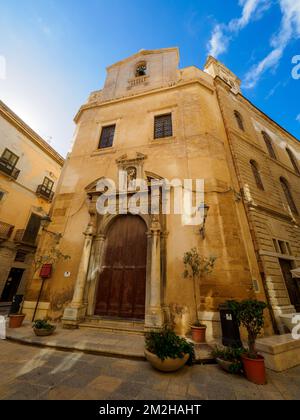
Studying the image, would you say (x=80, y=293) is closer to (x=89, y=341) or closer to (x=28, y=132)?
(x=89, y=341)

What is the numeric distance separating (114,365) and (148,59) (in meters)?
17.1

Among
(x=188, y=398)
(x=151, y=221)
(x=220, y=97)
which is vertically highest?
(x=220, y=97)

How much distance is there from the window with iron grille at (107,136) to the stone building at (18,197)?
8.75 meters

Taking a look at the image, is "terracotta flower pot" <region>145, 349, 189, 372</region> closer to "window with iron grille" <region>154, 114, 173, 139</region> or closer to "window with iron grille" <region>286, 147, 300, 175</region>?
"window with iron grille" <region>154, 114, 173, 139</region>

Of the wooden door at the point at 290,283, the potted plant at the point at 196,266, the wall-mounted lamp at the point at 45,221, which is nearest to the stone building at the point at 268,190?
the wooden door at the point at 290,283

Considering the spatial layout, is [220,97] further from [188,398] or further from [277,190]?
[188,398]

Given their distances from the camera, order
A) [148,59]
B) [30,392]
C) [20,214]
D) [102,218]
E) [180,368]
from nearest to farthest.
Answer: [30,392]
[180,368]
[102,218]
[148,59]
[20,214]

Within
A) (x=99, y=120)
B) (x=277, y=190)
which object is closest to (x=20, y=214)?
(x=99, y=120)

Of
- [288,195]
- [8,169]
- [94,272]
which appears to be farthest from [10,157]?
[288,195]

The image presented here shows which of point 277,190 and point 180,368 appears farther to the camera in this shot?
point 277,190

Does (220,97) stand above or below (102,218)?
above

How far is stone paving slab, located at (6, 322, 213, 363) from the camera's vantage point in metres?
4.02

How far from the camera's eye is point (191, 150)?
27.2 ft

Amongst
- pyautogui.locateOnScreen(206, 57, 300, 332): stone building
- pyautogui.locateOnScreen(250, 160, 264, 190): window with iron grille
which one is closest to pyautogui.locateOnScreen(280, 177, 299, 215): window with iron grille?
pyautogui.locateOnScreen(206, 57, 300, 332): stone building
